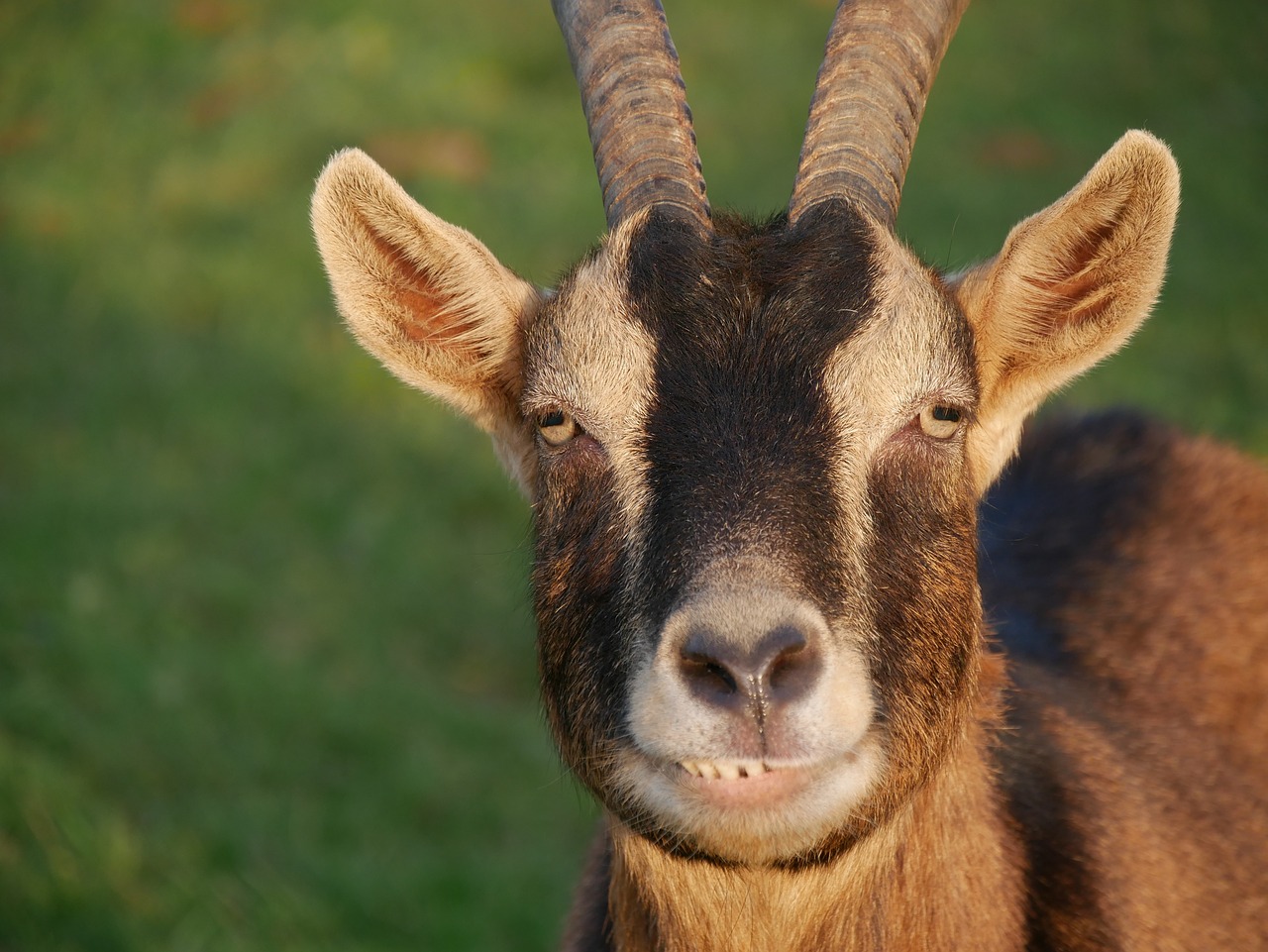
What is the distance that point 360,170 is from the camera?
366 centimetres

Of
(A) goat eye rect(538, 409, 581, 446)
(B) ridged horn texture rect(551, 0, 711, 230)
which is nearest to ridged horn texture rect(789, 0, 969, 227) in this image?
(B) ridged horn texture rect(551, 0, 711, 230)

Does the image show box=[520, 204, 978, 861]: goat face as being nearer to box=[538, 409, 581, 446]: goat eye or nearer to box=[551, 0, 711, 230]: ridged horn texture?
box=[538, 409, 581, 446]: goat eye

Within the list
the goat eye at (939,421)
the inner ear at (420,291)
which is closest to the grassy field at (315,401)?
the goat eye at (939,421)

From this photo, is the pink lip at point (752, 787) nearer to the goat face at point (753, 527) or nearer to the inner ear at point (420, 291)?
the goat face at point (753, 527)

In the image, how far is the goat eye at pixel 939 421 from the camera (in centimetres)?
344

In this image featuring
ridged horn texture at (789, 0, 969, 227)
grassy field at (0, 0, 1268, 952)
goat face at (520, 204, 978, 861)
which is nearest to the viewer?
goat face at (520, 204, 978, 861)

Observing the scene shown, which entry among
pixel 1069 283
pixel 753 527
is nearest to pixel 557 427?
pixel 753 527

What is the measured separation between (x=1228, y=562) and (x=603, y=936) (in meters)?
2.73

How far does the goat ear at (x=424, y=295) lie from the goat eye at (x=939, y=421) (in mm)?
1090

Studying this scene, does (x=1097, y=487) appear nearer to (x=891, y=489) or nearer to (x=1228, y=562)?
(x=1228, y=562)

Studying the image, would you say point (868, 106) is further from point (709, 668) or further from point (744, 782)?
point (744, 782)

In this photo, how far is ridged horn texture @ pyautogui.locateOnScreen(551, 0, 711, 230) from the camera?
3.65 meters

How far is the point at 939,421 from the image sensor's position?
11.4 ft

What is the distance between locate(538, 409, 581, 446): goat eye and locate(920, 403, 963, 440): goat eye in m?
0.86
